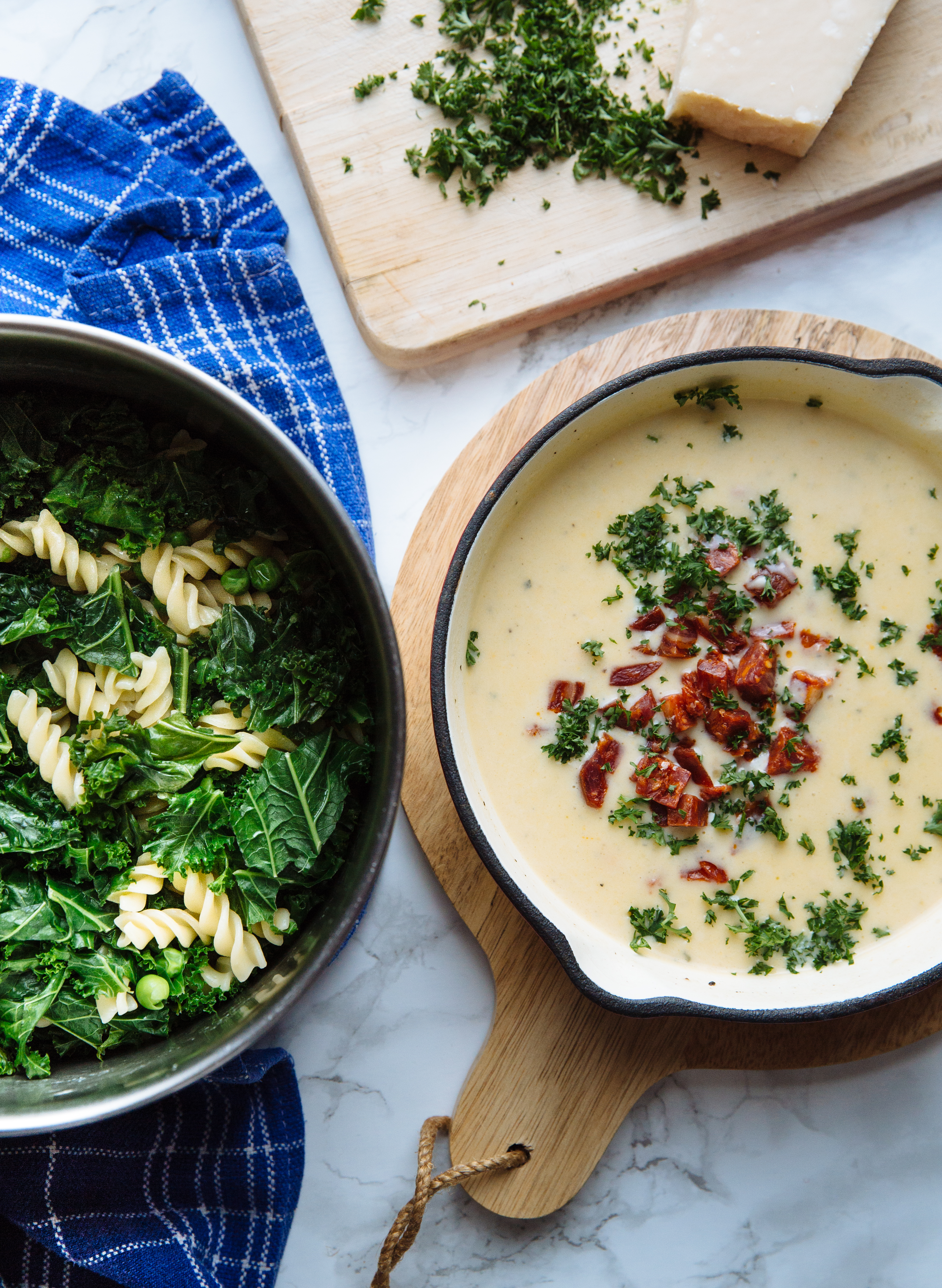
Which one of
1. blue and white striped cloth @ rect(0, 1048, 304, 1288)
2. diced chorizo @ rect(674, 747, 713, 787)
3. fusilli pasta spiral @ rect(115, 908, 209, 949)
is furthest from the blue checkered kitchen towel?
diced chorizo @ rect(674, 747, 713, 787)

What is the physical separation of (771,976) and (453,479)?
1.88 metres

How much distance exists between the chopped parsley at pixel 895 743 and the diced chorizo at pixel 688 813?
1.89ft

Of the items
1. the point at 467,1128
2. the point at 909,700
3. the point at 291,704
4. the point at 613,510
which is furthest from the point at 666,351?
the point at 467,1128

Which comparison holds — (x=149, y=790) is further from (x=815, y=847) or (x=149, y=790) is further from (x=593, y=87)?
(x=593, y=87)

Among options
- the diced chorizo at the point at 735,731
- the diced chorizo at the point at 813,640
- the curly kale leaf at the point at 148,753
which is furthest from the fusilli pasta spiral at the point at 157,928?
the diced chorizo at the point at 813,640

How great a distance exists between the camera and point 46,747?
277cm

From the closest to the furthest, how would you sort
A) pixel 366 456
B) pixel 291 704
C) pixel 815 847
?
pixel 291 704 → pixel 815 847 → pixel 366 456

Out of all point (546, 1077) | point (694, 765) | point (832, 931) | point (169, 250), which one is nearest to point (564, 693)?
point (694, 765)

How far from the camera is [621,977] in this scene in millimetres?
2840

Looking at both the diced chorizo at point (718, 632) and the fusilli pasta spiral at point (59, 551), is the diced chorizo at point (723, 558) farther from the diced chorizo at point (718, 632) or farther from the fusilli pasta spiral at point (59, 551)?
the fusilli pasta spiral at point (59, 551)

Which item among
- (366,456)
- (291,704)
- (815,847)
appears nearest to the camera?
(291,704)

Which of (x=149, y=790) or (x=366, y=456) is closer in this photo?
(x=149, y=790)

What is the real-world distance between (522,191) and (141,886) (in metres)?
2.51

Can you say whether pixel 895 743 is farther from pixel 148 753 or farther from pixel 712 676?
pixel 148 753
